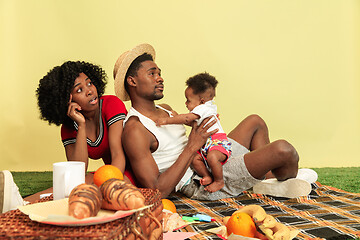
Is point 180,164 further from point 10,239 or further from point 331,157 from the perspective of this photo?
point 331,157

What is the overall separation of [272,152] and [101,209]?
1840 mm

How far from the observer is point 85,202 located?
4.12ft

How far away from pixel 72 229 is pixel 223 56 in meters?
4.58

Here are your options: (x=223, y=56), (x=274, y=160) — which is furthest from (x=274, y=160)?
(x=223, y=56)

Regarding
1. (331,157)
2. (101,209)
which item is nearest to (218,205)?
(101,209)

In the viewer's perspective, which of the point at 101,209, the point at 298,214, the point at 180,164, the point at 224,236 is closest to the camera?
the point at 101,209

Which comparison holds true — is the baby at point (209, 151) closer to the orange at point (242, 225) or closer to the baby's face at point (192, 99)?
the baby's face at point (192, 99)

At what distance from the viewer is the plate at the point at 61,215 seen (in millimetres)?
1219

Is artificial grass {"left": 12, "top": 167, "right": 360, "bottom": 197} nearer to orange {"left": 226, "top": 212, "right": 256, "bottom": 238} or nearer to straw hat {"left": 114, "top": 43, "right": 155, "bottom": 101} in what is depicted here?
straw hat {"left": 114, "top": 43, "right": 155, "bottom": 101}

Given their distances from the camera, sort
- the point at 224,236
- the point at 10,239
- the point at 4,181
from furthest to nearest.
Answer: the point at 224,236 < the point at 4,181 < the point at 10,239

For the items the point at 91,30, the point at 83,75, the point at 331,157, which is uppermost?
the point at 91,30

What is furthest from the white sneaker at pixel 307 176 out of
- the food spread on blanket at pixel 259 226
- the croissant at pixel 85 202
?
the croissant at pixel 85 202

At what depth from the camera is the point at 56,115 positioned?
313 cm

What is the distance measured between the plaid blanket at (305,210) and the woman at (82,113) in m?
0.74
